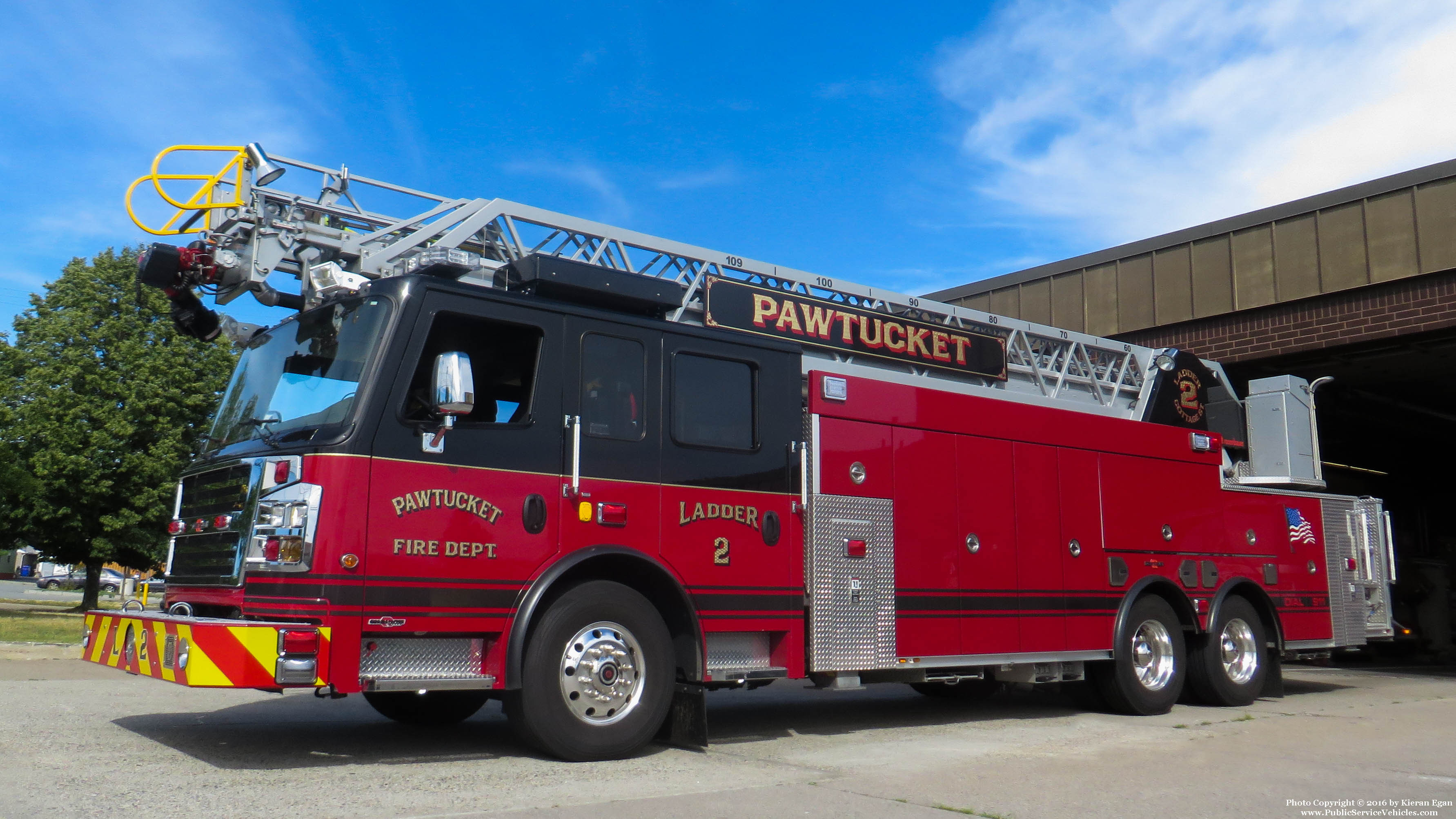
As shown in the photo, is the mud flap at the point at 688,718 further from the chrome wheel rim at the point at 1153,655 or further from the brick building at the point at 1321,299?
the brick building at the point at 1321,299

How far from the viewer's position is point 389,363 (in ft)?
19.2

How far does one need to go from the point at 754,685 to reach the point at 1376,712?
21.1 ft

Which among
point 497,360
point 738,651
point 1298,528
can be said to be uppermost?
point 497,360

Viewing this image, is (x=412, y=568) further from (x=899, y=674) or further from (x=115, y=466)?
(x=115, y=466)

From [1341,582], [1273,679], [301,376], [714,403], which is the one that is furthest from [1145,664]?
[301,376]

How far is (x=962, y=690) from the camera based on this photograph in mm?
11227

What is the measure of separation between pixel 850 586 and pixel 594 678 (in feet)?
6.89

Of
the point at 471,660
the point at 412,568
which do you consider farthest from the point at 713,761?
the point at 412,568

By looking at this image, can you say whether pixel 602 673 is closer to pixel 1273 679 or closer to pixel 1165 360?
pixel 1165 360

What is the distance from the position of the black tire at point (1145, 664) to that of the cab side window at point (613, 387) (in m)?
4.98

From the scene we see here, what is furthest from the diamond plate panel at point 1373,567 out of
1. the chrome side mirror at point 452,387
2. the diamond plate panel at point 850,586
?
the chrome side mirror at point 452,387

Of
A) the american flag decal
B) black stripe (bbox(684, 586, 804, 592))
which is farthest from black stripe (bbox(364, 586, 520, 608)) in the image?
the american flag decal

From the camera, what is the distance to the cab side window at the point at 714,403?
699 cm

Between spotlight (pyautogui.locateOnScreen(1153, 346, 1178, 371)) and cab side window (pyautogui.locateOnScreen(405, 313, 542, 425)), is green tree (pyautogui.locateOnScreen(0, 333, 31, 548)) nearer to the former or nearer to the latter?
cab side window (pyautogui.locateOnScreen(405, 313, 542, 425))
